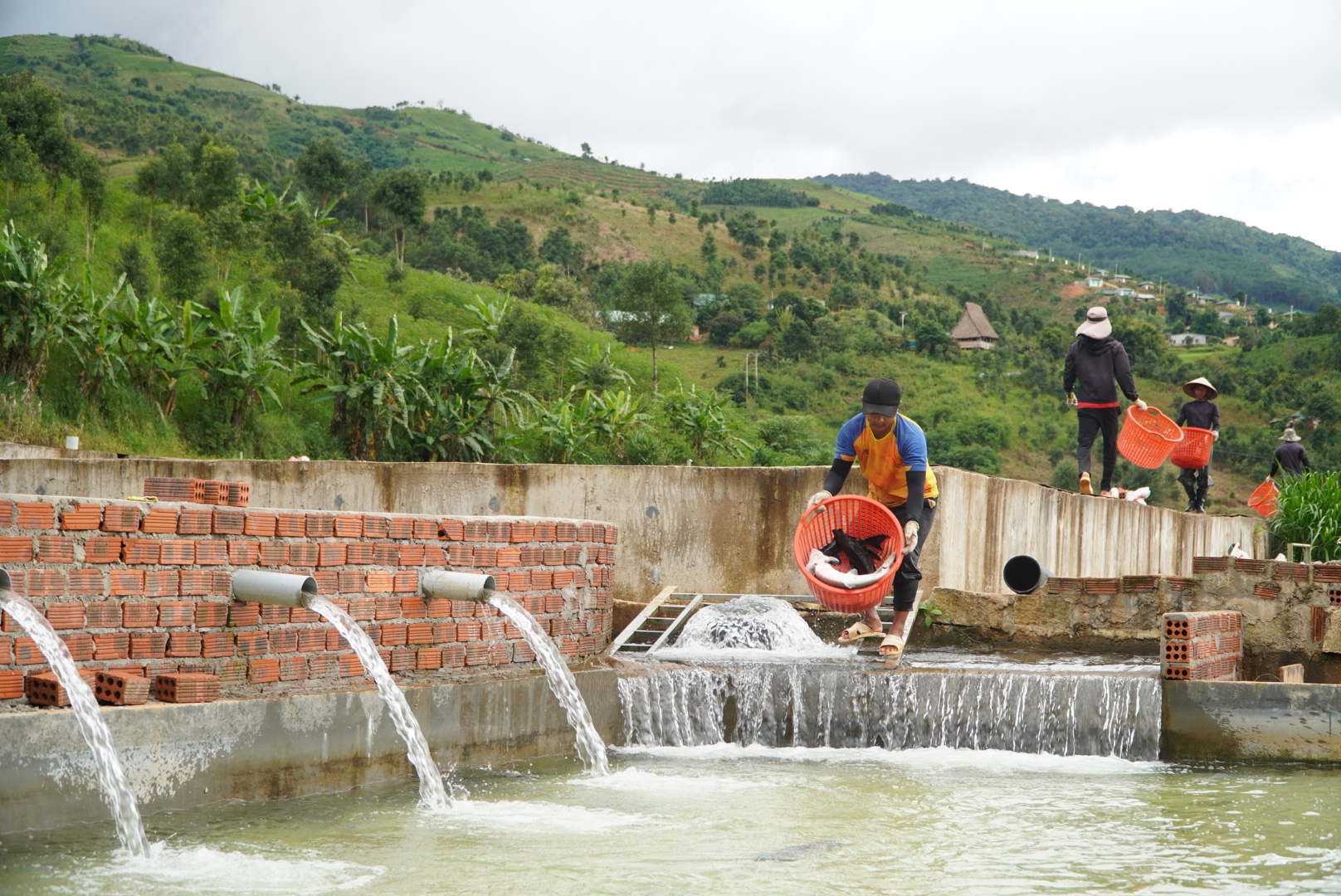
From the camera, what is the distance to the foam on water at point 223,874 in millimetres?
3889

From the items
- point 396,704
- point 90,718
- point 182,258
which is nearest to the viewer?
point 90,718

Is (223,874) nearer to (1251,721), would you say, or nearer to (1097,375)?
(1251,721)

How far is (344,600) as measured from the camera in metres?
5.85

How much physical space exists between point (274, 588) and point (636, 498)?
415 centimetres

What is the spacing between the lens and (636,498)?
9.07 m

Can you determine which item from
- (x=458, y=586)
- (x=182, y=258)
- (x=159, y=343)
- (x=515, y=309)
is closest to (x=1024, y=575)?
(x=458, y=586)

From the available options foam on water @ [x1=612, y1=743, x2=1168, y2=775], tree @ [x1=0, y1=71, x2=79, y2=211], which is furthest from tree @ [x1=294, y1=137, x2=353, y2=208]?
foam on water @ [x1=612, y1=743, x2=1168, y2=775]

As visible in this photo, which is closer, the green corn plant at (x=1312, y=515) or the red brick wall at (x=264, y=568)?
the red brick wall at (x=264, y=568)

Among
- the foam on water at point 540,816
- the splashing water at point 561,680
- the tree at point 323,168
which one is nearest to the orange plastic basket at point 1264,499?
the splashing water at point 561,680

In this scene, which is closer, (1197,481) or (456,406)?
(1197,481)

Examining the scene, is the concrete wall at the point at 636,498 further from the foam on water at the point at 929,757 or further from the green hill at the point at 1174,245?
the green hill at the point at 1174,245

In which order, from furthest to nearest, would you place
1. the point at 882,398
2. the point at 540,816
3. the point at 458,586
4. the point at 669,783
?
1. the point at 882,398
2. the point at 458,586
3. the point at 669,783
4. the point at 540,816

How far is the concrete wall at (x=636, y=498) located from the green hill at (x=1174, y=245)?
115091 mm

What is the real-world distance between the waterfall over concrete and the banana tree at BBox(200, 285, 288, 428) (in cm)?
945
